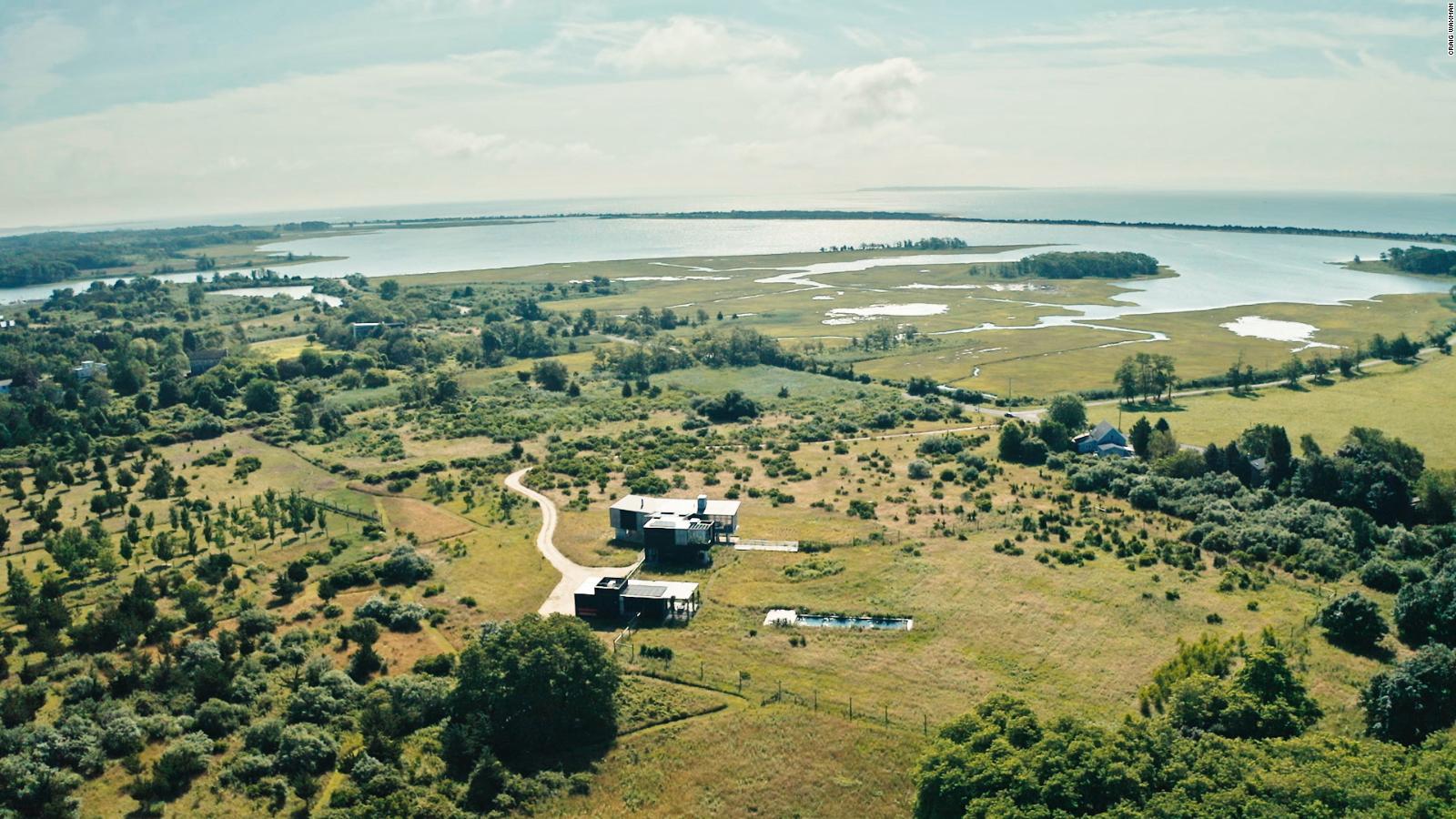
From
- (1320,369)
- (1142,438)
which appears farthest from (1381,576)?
(1320,369)

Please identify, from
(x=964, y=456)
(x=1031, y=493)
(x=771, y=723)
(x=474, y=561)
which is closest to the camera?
(x=771, y=723)

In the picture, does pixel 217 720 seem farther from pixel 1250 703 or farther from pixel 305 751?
pixel 1250 703

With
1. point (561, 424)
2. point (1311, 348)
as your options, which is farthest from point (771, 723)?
point (1311, 348)

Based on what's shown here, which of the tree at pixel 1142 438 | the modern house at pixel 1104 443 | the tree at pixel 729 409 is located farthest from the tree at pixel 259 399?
the tree at pixel 1142 438

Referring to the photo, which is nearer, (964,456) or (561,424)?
(964,456)

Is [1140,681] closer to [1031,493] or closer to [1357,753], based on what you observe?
[1357,753]

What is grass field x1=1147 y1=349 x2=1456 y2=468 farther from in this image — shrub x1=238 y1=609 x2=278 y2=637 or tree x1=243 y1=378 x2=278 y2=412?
tree x1=243 y1=378 x2=278 y2=412

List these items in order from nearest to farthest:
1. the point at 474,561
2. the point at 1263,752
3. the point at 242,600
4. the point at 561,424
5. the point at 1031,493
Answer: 1. the point at 1263,752
2. the point at 242,600
3. the point at 474,561
4. the point at 1031,493
5. the point at 561,424
